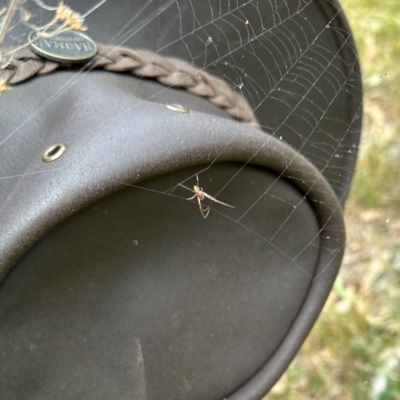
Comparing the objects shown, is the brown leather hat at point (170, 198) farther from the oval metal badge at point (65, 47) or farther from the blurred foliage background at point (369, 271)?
the blurred foliage background at point (369, 271)

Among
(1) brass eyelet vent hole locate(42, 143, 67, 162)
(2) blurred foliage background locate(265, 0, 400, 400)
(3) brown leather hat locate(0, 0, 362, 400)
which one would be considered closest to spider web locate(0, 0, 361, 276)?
(3) brown leather hat locate(0, 0, 362, 400)

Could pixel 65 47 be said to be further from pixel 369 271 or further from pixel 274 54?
pixel 369 271

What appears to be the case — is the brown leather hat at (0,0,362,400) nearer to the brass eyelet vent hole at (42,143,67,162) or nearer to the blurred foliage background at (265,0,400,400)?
the brass eyelet vent hole at (42,143,67,162)

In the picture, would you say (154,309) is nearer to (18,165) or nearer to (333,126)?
(18,165)

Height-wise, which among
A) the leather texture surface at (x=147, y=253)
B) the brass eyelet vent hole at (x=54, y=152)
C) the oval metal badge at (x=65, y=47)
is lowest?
the leather texture surface at (x=147, y=253)

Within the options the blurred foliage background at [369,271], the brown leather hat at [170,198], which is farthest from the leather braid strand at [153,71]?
the blurred foliage background at [369,271]

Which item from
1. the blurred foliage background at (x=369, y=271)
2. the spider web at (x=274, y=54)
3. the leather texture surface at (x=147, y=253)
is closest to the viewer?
the leather texture surface at (x=147, y=253)

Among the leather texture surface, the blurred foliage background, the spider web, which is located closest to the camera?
the leather texture surface
